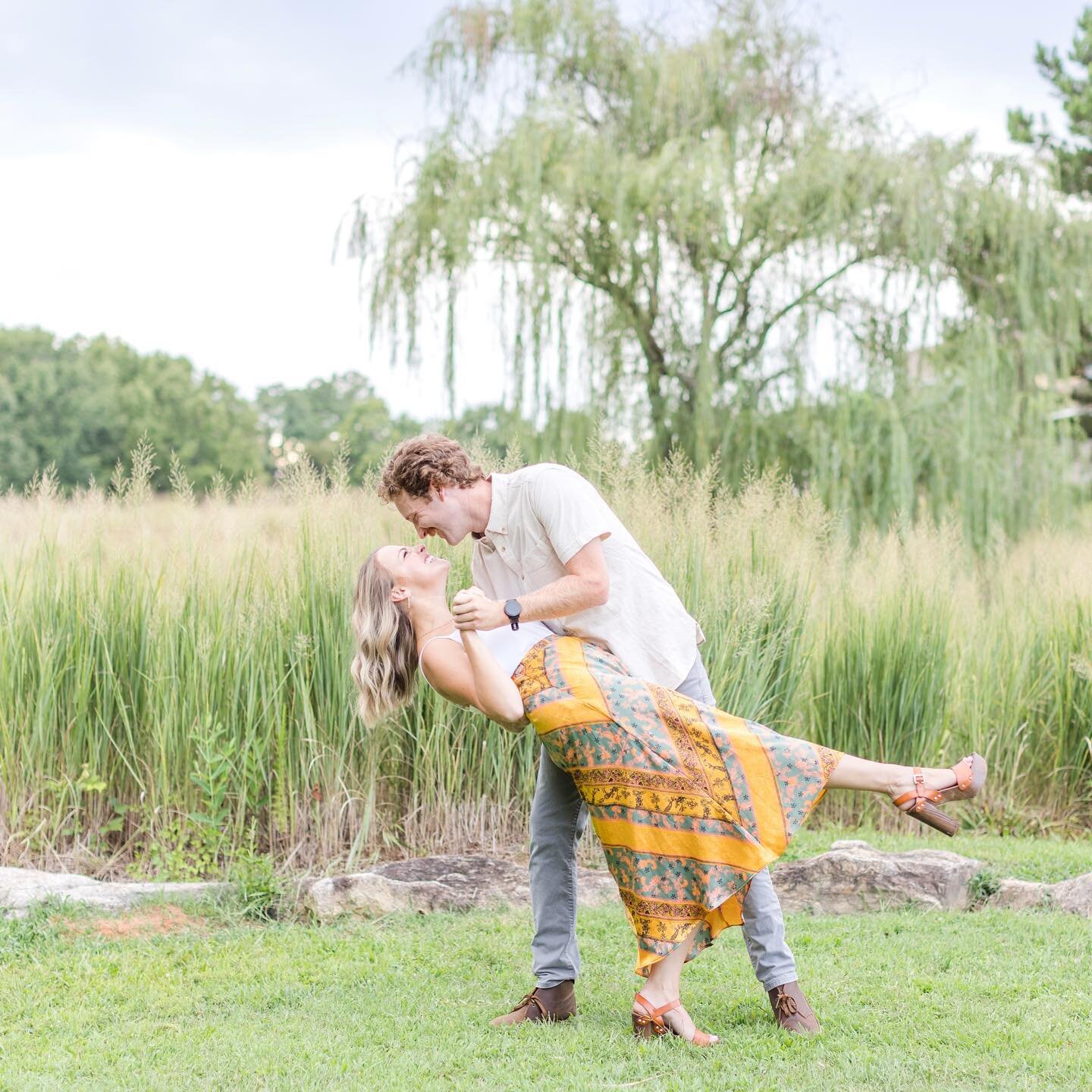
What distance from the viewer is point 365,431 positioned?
60.2m

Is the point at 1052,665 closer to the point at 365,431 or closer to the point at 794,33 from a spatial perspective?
the point at 794,33

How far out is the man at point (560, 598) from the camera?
2.90m

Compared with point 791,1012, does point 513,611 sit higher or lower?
higher

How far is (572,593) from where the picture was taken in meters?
2.85

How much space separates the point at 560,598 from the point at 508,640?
0.24 m

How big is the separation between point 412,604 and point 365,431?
58327mm

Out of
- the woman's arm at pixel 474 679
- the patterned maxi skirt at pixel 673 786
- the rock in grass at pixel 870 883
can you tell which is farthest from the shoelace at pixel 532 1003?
the rock in grass at pixel 870 883

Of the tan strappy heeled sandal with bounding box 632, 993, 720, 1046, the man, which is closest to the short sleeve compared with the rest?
the man

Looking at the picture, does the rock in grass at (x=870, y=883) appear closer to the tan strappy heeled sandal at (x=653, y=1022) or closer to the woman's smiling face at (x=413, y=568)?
the tan strappy heeled sandal at (x=653, y=1022)

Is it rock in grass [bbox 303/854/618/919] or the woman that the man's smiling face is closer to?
the woman

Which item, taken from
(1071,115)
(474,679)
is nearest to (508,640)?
(474,679)

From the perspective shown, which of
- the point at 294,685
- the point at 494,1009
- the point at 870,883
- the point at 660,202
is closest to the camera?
the point at 494,1009

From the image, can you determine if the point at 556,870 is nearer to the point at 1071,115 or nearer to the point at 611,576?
the point at 611,576

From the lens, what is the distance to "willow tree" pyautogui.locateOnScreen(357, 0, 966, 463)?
408 inches
